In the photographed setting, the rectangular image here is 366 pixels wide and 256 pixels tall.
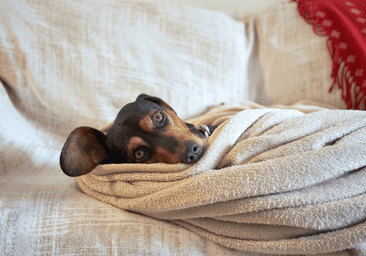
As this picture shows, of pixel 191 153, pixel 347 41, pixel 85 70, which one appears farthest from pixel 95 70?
pixel 347 41

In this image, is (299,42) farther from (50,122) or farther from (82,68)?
(50,122)

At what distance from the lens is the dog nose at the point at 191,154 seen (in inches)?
34.9

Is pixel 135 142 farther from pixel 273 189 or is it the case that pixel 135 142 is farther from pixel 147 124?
pixel 273 189

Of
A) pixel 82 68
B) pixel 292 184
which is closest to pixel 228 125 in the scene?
pixel 292 184

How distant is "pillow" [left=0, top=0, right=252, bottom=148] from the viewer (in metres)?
1.61

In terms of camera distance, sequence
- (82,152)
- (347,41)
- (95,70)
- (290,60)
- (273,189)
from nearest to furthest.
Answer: (273,189) < (82,152) < (347,41) < (95,70) < (290,60)

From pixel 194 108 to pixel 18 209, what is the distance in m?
1.19

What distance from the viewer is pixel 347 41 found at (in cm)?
160

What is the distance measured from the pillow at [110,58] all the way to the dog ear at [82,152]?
0.57 m

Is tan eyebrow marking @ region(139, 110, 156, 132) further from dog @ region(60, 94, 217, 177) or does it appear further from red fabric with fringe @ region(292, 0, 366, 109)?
red fabric with fringe @ region(292, 0, 366, 109)

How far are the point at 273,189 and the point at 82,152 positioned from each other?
2.33ft

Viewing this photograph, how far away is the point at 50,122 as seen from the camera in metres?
1.67

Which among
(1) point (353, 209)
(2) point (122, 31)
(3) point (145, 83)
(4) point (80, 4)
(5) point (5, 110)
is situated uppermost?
(4) point (80, 4)

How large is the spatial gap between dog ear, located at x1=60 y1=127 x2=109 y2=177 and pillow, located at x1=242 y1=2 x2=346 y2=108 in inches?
49.3
